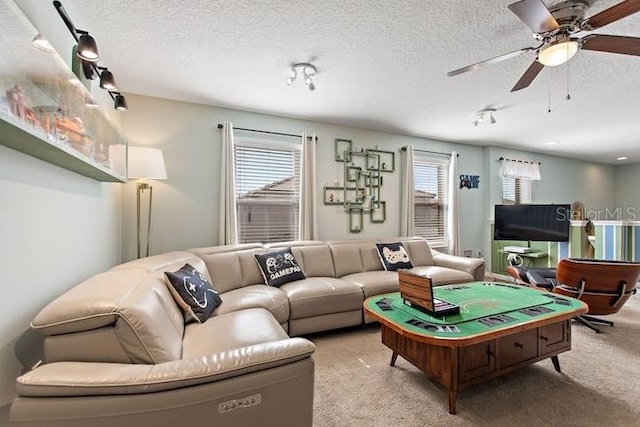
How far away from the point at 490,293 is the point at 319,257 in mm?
1827

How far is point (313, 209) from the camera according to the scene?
3.82 meters

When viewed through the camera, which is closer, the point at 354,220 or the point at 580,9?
the point at 580,9

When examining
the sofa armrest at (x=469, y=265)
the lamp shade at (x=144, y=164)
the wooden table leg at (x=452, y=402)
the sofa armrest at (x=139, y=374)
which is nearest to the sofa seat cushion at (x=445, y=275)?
the sofa armrest at (x=469, y=265)

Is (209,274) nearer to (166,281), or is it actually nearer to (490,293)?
(166,281)

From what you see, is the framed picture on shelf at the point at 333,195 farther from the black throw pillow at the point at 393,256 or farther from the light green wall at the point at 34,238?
the light green wall at the point at 34,238

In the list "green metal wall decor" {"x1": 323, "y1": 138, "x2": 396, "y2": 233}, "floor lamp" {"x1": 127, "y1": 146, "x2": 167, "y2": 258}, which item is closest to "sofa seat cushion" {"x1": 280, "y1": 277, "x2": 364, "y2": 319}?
"green metal wall decor" {"x1": 323, "y1": 138, "x2": 396, "y2": 233}

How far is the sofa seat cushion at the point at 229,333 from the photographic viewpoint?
62.5 inches

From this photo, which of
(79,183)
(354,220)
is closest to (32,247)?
(79,183)

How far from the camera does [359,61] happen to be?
238cm

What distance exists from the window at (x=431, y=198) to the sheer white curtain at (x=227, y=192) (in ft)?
9.71

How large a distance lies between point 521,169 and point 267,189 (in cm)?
499

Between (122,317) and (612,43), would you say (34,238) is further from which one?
(612,43)

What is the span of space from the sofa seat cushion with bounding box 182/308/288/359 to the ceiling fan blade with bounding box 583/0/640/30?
100.0 inches

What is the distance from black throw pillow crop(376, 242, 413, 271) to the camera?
3695 millimetres
